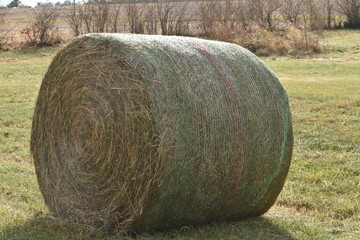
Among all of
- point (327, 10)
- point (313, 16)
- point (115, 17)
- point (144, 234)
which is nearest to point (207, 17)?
point (115, 17)

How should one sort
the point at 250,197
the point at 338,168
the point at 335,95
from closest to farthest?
1. the point at 250,197
2. the point at 338,168
3. the point at 335,95

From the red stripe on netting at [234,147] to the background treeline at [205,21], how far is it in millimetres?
22929

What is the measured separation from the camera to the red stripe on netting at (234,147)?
19.7 ft

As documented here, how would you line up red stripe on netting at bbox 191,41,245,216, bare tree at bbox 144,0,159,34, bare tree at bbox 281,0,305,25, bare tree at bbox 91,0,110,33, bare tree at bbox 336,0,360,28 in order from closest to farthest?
red stripe on netting at bbox 191,41,245,216, bare tree at bbox 91,0,110,33, bare tree at bbox 144,0,159,34, bare tree at bbox 281,0,305,25, bare tree at bbox 336,0,360,28

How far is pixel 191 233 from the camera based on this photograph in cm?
599

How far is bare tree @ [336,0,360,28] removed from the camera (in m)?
40.6

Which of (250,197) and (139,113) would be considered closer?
(139,113)

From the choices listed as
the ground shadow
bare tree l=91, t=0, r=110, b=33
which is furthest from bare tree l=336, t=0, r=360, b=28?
the ground shadow

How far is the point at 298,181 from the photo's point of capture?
27.5 ft

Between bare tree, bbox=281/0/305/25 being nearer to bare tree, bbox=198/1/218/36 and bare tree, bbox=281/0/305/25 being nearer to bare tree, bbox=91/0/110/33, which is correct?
bare tree, bbox=198/1/218/36

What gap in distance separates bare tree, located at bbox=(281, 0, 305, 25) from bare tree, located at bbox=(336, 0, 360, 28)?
4.61 meters

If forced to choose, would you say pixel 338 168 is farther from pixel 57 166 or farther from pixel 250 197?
pixel 57 166

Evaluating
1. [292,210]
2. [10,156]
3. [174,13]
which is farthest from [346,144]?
[174,13]

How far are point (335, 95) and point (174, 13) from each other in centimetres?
2134
